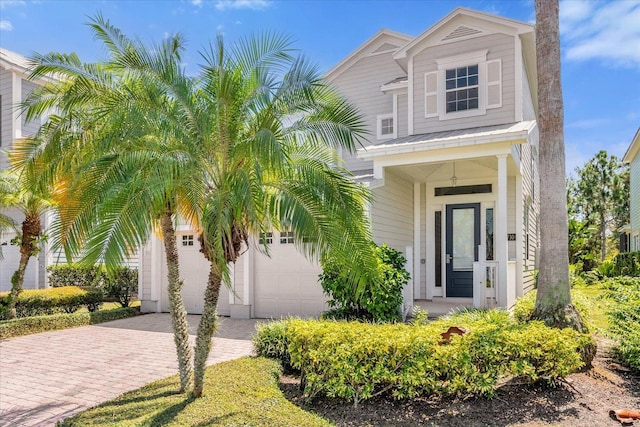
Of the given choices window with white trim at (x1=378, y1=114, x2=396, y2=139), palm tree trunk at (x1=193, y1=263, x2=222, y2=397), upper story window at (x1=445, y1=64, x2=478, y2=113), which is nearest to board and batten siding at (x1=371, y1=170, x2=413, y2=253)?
window with white trim at (x1=378, y1=114, x2=396, y2=139)

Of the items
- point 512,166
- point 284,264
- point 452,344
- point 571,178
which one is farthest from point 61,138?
point 571,178

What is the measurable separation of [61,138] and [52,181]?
0.62 meters

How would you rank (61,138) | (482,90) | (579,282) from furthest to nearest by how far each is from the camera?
1. (579,282)
2. (482,90)
3. (61,138)

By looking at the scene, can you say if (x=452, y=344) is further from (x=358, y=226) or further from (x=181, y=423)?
(x=181, y=423)

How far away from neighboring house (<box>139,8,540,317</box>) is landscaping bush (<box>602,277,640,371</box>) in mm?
2157

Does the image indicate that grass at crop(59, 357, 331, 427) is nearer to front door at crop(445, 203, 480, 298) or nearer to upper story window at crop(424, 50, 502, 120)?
front door at crop(445, 203, 480, 298)

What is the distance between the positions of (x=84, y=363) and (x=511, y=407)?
6.71 m

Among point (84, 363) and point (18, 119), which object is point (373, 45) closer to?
point (18, 119)

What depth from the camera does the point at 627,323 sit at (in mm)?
6520

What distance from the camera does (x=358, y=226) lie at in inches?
201

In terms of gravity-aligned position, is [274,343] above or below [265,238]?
below

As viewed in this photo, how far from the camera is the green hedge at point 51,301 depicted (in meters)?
11.7

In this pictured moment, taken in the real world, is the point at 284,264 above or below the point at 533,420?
above

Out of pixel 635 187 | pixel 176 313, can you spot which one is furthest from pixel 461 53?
pixel 635 187
